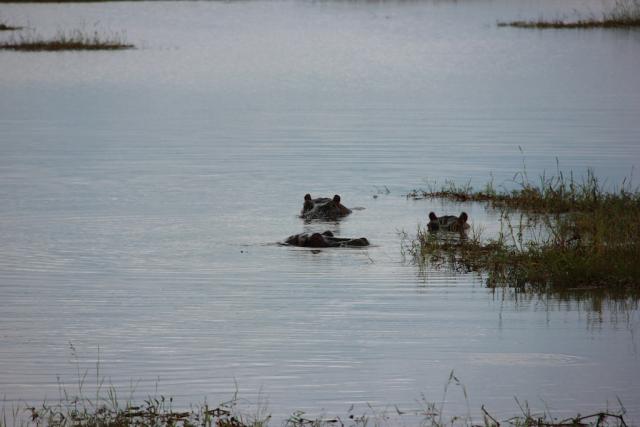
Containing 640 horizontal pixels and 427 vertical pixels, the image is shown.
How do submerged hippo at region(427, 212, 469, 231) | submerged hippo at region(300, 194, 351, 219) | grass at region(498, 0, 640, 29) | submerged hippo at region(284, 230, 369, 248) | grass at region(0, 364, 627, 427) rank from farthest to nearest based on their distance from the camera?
1. grass at region(498, 0, 640, 29)
2. submerged hippo at region(300, 194, 351, 219)
3. submerged hippo at region(427, 212, 469, 231)
4. submerged hippo at region(284, 230, 369, 248)
5. grass at region(0, 364, 627, 427)

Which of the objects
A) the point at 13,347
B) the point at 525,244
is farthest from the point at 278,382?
the point at 525,244

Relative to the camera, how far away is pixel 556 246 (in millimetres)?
11211

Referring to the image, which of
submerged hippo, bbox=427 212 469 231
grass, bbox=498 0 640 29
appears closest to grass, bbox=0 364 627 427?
submerged hippo, bbox=427 212 469 231

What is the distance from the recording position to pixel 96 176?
18922 millimetres

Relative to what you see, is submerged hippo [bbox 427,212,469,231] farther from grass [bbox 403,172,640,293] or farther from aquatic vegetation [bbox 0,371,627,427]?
aquatic vegetation [bbox 0,371,627,427]

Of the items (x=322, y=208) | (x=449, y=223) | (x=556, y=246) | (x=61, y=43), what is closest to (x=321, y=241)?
(x=449, y=223)

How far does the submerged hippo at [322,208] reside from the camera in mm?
14961

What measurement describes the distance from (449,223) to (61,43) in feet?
113

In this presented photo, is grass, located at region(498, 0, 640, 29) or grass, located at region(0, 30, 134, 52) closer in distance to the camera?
grass, located at region(0, 30, 134, 52)

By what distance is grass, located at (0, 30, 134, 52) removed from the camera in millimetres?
44947

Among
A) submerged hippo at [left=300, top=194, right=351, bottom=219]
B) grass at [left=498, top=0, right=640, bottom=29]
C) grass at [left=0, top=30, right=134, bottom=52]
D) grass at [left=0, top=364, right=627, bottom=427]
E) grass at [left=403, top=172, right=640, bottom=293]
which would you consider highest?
grass at [left=498, top=0, right=640, bottom=29]

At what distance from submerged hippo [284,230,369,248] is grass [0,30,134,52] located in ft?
109

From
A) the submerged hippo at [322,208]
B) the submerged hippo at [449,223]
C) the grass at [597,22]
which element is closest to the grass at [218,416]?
the submerged hippo at [449,223]

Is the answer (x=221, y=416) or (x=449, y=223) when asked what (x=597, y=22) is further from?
(x=221, y=416)
